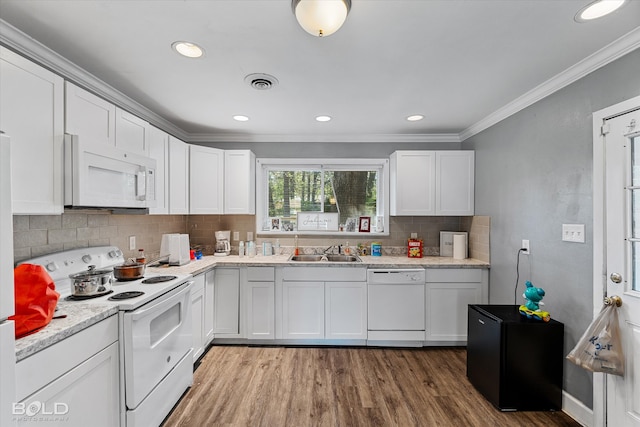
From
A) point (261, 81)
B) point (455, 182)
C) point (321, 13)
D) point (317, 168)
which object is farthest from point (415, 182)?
point (321, 13)

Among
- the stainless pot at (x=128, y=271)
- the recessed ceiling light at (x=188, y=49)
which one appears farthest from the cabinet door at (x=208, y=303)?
the recessed ceiling light at (x=188, y=49)

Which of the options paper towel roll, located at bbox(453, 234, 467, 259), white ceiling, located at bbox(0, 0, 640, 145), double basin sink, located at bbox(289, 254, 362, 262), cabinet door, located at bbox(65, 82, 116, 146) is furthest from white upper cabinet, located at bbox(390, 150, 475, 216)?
cabinet door, located at bbox(65, 82, 116, 146)

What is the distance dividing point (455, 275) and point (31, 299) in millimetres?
3187

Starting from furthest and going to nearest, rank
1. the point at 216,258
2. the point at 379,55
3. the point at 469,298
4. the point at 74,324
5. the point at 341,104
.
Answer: the point at 216,258 < the point at 469,298 < the point at 341,104 < the point at 379,55 < the point at 74,324

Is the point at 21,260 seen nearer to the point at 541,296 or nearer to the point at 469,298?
the point at 541,296

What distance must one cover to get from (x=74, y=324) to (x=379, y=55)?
2158 millimetres

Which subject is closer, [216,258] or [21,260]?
[21,260]

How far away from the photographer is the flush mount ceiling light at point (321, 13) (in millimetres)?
1186

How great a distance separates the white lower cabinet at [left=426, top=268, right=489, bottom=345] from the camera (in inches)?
115

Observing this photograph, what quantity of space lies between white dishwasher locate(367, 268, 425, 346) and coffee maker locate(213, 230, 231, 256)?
5.69 ft

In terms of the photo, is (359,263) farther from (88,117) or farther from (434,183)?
(88,117)

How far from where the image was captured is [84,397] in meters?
1.34

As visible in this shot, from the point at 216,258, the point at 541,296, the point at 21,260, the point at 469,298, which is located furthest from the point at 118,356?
the point at 469,298

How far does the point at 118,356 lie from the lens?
5.14ft
